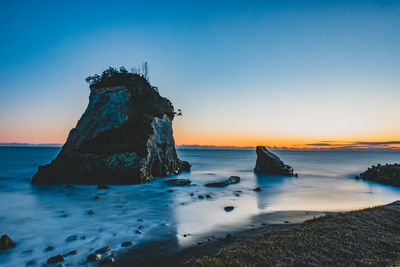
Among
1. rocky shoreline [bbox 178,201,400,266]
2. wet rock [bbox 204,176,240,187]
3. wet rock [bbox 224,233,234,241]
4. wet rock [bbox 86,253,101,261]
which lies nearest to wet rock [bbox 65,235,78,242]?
wet rock [bbox 86,253,101,261]

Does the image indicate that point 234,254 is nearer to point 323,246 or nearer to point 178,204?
point 323,246

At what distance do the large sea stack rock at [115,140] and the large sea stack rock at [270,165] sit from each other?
473 inches

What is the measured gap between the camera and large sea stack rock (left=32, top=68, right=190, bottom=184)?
1988cm

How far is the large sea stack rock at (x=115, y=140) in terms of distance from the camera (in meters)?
19.9

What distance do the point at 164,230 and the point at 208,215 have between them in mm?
2774

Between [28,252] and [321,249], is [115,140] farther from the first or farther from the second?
[321,249]

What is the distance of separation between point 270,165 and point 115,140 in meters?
18.4

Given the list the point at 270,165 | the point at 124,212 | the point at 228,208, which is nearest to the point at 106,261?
the point at 124,212

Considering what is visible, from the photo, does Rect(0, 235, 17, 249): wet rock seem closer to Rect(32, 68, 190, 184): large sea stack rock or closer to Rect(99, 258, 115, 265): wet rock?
Rect(99, 258, 115, 265): wet rock

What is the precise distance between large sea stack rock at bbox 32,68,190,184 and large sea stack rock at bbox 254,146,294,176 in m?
12.0

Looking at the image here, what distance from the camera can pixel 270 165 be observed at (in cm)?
2927

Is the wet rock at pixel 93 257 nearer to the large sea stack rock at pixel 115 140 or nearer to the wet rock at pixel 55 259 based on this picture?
the wet rock at pixel 55 259

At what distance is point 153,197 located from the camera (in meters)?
15.3

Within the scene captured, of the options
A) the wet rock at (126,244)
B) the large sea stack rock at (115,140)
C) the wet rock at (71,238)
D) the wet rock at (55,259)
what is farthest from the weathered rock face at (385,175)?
the wet rock at (55,259)
